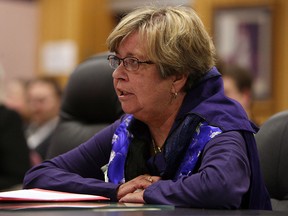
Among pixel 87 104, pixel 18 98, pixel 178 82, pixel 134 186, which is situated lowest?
pixel 18 98

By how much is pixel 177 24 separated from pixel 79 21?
16.1 feet

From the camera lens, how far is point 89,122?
2.97 meters

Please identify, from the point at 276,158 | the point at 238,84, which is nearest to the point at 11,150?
the point at 238,84

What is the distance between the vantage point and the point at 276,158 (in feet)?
7.24

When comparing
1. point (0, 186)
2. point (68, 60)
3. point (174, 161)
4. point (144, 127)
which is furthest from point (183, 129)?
point (68, 60)

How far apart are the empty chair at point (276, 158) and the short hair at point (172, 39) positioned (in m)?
0.40

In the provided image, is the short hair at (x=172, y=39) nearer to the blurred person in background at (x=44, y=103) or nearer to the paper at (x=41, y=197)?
the paper at (x=41, y=197)

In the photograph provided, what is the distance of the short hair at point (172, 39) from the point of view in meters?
1.91

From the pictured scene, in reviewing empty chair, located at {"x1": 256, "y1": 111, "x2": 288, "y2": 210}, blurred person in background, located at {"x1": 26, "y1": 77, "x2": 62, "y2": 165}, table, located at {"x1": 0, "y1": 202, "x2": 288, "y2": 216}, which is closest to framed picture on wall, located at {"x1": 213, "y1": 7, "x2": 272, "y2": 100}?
blurred person in background, located at {"x1": 26, "y1": 77, "x2": 62, "y2": 165}

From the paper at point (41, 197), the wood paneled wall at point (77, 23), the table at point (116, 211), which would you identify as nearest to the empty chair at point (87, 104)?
the paper at point (41, 197)

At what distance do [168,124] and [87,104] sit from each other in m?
0.95

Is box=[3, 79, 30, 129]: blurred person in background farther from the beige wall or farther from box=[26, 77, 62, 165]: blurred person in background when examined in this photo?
the beige wall

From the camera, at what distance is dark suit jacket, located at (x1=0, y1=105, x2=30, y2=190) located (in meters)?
3.69

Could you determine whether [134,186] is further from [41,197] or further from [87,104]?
[87,104]
